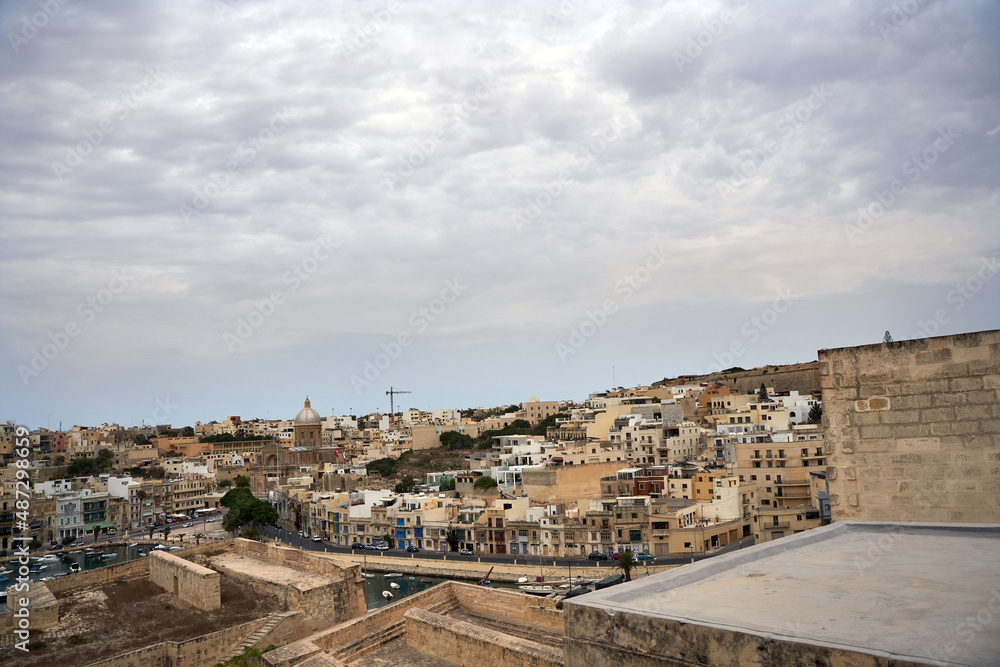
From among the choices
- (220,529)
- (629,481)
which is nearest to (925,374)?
(629,481)

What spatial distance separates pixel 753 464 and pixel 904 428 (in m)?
33.7

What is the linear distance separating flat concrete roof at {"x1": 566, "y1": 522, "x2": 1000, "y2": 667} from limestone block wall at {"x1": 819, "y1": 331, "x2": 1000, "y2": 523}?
52cm

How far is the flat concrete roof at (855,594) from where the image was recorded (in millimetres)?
2361

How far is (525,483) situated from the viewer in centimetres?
4144

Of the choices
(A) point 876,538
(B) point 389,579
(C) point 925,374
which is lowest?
(B) point 389,579

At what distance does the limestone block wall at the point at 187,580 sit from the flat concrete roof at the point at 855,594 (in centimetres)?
1399

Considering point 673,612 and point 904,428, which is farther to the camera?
point 904,428

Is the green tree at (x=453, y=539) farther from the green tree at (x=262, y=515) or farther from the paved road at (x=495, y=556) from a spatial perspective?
the green tree at (x=262, y=515)

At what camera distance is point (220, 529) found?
50.2m

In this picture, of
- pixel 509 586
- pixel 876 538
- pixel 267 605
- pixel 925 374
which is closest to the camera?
pixel 876 538

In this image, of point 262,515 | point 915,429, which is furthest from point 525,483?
point 915,429

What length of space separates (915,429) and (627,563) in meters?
24.7

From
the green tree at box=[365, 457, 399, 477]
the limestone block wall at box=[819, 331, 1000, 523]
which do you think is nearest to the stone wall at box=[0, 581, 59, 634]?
the limestone block wall at box=[819, 331, 1000, 523]

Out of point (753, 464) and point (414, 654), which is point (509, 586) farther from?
point (414, 654)
